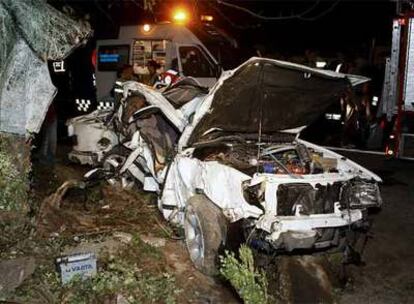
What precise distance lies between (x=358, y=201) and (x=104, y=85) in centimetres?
1075

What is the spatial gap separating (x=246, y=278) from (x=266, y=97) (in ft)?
6.11

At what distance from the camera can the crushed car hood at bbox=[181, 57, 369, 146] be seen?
4727mm

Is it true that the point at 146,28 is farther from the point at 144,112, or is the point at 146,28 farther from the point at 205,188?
the point at 205,188

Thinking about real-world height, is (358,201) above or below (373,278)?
above

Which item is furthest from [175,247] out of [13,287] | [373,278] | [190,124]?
[373,278]

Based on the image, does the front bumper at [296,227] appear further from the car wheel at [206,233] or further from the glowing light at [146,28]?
the glowing light at [146,28]

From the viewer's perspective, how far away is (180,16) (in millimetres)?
12422

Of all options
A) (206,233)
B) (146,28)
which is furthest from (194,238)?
(146,28)

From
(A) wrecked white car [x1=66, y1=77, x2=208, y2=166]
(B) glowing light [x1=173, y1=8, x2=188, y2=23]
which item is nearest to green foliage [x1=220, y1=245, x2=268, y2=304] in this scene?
(A) wrecked white car [x1=66, y1=77, x2=208, y2=166]

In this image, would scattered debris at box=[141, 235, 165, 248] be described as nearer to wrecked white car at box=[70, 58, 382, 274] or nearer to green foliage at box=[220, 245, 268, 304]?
wrecked white car at box=[70, 58, 382, 274]

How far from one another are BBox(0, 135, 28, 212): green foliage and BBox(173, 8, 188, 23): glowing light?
8.09m

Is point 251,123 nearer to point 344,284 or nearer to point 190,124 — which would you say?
point 190,124

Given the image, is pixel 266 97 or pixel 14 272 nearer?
pixel 14 272

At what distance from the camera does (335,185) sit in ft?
15.5
